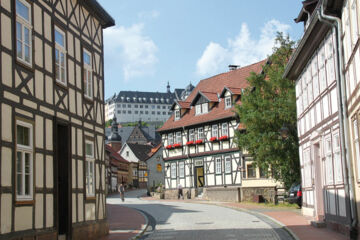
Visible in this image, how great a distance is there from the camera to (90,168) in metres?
19.3

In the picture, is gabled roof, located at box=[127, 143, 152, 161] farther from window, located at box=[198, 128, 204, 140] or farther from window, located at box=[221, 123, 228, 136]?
window, located at box=[221, 123, 228, 136]

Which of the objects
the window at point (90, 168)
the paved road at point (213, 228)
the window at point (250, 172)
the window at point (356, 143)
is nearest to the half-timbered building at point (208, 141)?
the window at point (250, 172)

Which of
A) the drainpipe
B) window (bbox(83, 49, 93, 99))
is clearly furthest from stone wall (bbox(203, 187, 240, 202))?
the drainpipe

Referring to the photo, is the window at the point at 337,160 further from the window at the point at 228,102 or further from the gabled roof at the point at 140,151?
the gabled roof at the point at 140,151

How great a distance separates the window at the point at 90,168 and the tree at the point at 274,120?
15.2m

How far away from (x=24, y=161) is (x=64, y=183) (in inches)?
133

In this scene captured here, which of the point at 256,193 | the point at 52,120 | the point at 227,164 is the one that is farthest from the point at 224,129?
the point at 52,120

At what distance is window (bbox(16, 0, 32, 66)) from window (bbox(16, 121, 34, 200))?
1.62 m

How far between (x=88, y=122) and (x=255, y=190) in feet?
80.2

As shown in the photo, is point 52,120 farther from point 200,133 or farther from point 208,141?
point 200,133

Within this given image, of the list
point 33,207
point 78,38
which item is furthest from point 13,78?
point 78,38

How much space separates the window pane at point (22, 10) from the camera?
45.7 feet

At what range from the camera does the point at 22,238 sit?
1330cm

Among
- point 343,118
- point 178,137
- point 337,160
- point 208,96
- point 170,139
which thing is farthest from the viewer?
point 170,139
